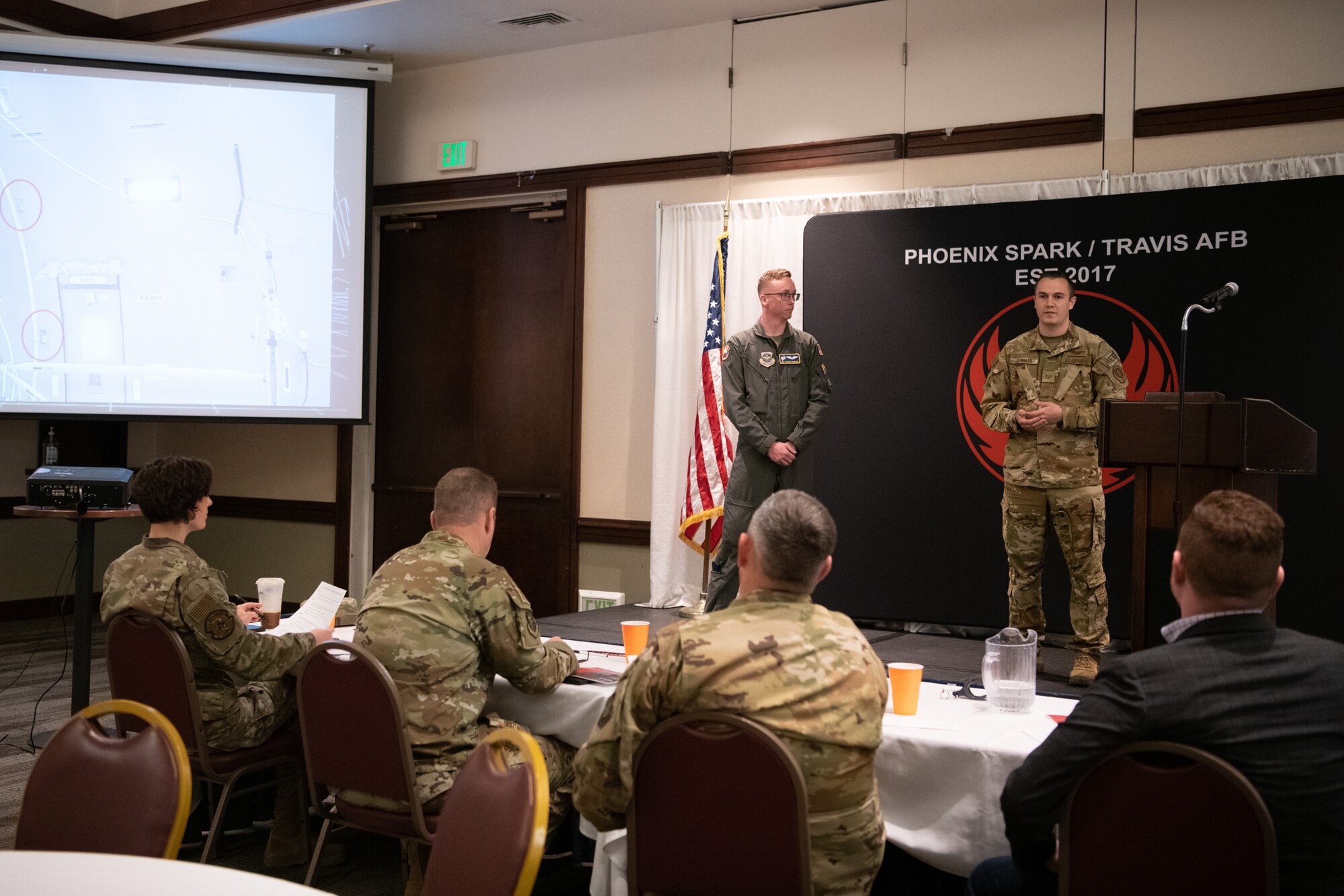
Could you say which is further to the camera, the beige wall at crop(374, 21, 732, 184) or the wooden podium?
the beige wall at crop(374, 21, 732, 184)

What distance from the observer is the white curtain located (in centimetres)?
657

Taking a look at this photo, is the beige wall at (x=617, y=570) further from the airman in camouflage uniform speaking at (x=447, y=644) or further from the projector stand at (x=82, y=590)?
the airman in camouflage uniform speaking at (x=447, y=644)

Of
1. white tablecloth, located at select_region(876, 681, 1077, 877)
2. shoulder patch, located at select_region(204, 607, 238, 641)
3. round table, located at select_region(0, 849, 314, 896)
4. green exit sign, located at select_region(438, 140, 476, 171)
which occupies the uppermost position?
green exit sign, located at select_region(438, 140, 476, 171)

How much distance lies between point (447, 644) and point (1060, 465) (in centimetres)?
266

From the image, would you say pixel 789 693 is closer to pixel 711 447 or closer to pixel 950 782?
pixel 950 782

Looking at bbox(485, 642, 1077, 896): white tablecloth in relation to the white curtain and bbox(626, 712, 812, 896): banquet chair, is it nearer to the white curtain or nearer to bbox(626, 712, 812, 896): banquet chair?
bbox(626, 712, 812, 896): banquet chair

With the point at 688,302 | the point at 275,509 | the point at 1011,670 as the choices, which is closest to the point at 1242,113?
the point at 688,302

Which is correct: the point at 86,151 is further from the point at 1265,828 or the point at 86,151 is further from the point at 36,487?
the point at 1265,828

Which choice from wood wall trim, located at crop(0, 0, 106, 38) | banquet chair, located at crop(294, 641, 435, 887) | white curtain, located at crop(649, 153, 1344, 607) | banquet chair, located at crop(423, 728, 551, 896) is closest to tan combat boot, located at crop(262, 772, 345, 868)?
banquet chair, located at crop(294, 641, 435, 887)

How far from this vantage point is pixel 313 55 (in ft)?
25.1

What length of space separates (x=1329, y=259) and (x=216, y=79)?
20.1 feet

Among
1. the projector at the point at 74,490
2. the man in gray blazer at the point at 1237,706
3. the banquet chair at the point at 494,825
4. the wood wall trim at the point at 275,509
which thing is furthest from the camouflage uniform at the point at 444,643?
the wood wall trim at the point at 275,509

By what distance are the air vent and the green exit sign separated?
89cm

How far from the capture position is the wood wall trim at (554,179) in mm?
6910
